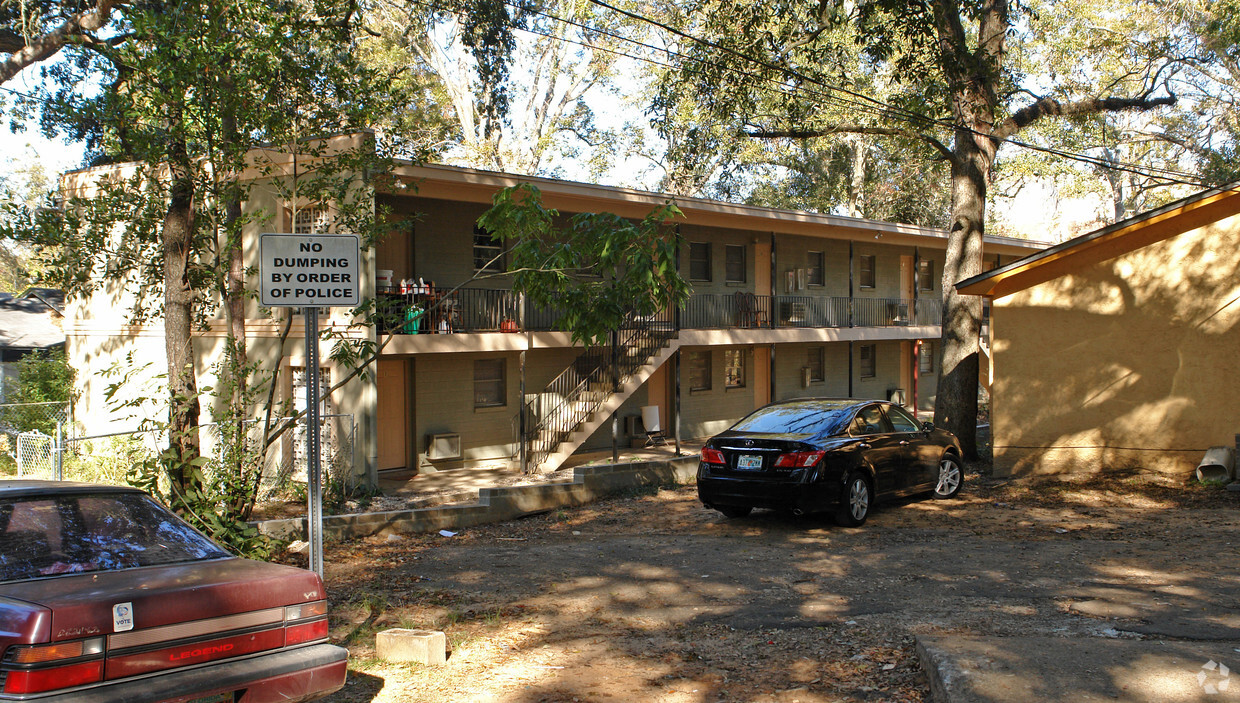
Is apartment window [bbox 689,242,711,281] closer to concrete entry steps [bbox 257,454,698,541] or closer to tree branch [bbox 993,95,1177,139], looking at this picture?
tree branch [bbox 993,95,1177,139]

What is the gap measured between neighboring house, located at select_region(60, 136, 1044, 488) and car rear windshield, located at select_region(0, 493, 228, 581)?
611 cm

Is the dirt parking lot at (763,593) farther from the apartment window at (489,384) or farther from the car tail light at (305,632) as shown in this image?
the apartment window at (489,384)

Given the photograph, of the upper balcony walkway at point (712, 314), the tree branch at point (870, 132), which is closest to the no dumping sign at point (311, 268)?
the upper balcony walkway at point (712, 314)

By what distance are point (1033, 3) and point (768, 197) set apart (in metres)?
16.0

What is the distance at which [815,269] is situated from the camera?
27562 mm

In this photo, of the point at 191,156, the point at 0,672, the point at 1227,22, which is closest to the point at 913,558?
the point at 0,672

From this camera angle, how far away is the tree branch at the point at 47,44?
15539 mm

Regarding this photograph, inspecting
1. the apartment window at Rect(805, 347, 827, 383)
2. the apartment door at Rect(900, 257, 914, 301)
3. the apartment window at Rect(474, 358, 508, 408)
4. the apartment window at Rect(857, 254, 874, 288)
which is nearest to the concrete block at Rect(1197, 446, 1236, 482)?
the apartment window at Rect(474, 358, 508, 408)

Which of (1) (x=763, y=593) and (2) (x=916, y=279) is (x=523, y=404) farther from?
(2) (x=916, y=279)

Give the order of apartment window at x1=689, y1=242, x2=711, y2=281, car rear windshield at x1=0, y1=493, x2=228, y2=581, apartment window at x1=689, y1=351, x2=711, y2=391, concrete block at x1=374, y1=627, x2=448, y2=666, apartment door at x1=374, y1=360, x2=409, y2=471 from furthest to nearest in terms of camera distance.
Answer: apartment window at x1=689, y1=351, x2=711, y2=391 → apartment window at x1=689, y1=242, x2=711, y2=281 → apartment door at x1=374, y1=360, x2=409, y2=471 → concrete block at x1=374, y1=627, x2=448, y2=666 → car rear windshield at x1=0, y1=493, x2=228, y2=581

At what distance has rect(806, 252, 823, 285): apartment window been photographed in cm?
2734

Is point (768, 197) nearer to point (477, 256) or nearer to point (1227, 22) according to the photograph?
point (1227, 22)

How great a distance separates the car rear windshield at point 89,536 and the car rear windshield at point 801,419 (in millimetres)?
7385

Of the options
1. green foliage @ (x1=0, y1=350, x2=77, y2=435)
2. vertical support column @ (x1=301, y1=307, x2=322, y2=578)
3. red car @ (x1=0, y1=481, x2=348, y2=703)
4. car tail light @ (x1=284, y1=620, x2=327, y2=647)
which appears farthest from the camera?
green foliage @ (x1=0, y1=350, x2=77, y2=435)
